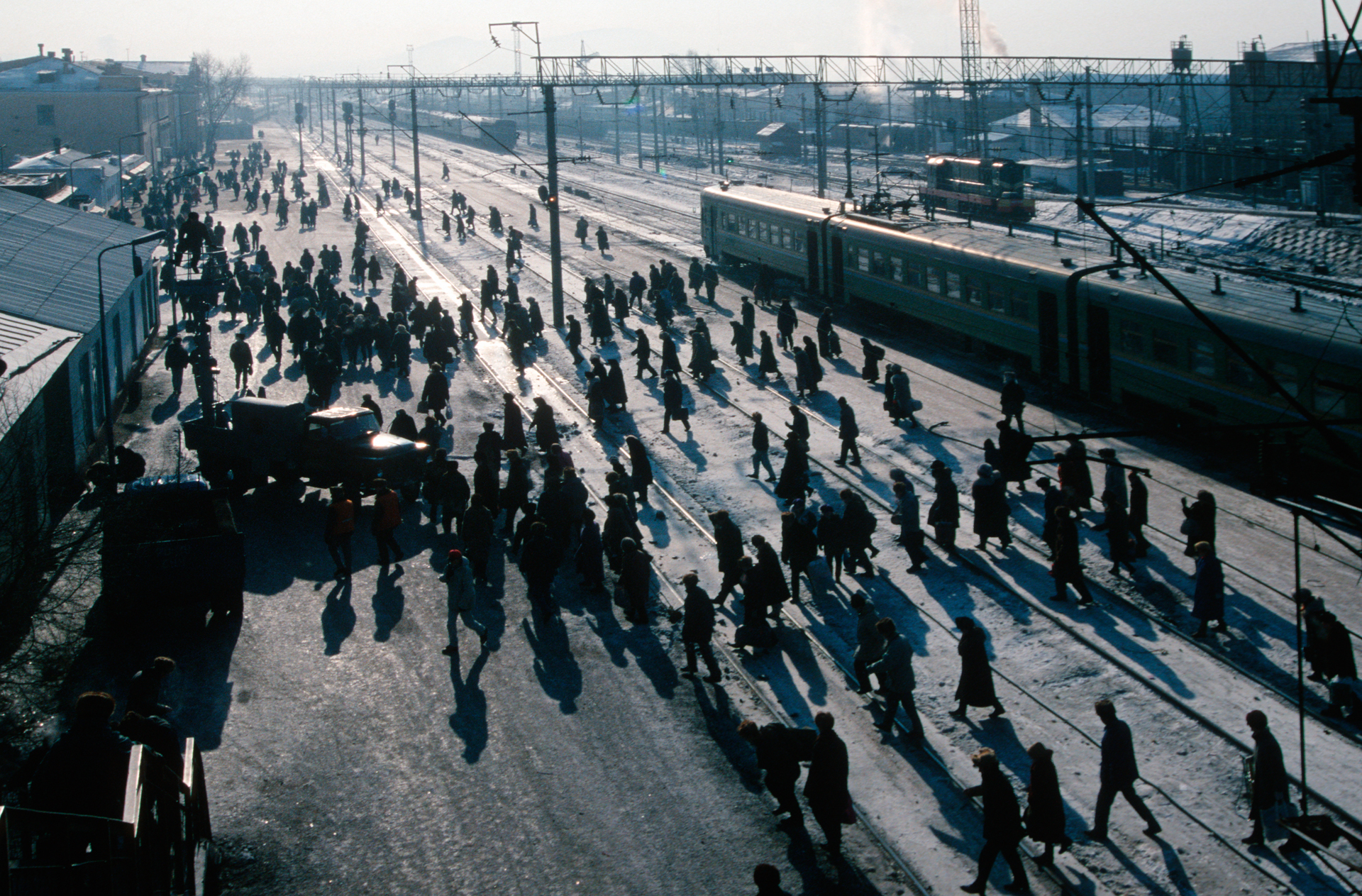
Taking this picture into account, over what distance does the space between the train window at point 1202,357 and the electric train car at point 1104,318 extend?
2cm

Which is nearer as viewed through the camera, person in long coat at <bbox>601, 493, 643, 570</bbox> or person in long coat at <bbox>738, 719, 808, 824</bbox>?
person in long coat at <bbox>738, 719, 808, 824</bbox>

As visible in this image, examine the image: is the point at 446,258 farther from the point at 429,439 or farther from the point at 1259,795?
the point at 1259,795

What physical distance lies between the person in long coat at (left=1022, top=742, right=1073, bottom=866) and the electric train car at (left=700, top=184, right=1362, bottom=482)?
296 centimetres

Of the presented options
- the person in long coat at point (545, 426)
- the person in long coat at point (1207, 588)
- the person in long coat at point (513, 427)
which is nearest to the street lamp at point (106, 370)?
the person in long coat at point (513, 427)

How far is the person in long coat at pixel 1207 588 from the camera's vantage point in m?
13.2

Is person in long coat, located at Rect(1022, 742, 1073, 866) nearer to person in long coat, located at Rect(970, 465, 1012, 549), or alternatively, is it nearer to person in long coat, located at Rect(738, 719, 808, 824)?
person in long coat, located at Rect(738, 719, 808, 824)

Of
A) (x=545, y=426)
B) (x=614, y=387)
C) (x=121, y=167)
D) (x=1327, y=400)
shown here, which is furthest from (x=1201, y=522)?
(x=121, y=167)

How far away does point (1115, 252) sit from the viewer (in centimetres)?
2608

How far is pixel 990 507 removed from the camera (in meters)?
16.4

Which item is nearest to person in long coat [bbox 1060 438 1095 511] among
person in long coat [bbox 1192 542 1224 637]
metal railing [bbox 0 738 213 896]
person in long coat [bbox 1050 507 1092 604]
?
person in long coat [bbox 1050 507 1092 604]

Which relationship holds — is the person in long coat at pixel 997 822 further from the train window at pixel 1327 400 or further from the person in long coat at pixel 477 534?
the train window at pixel 1327 400

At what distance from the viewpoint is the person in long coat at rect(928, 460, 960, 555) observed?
16531mm

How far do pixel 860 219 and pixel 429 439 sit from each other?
17407 mm

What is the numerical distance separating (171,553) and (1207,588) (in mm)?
11525
